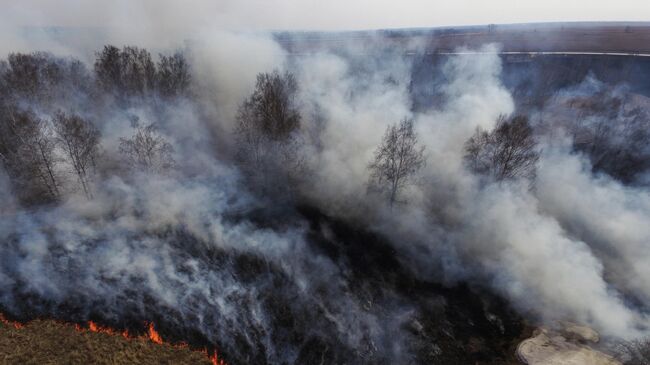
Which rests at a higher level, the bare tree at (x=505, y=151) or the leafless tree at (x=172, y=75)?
the leafless tree at (x=172, y=75)

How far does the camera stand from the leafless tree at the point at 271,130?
2774cm

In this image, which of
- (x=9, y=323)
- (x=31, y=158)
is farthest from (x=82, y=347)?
(x=31, y=158)

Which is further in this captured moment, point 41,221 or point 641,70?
point 641,70

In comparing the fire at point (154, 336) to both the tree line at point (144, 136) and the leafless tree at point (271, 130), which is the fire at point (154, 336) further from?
the leafless tree at point (271, 130)

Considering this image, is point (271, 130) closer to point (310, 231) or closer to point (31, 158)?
point (310, 231)

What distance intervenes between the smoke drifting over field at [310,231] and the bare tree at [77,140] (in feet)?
6.62

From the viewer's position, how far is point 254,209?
87.2ft

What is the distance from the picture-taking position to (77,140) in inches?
1016

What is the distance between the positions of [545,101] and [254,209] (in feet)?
120

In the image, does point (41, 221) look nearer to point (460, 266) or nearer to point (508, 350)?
point (460, 266)

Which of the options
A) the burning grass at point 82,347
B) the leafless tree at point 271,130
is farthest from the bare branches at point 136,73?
the burning grass at point 82,347

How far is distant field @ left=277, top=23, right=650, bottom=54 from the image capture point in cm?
4909

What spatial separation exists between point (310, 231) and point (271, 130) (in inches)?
341

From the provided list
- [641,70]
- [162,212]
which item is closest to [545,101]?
[641,70]
